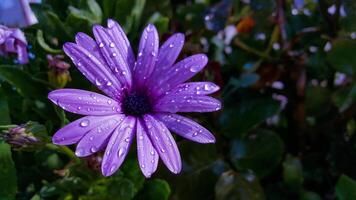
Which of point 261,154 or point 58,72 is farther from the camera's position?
point 261,154

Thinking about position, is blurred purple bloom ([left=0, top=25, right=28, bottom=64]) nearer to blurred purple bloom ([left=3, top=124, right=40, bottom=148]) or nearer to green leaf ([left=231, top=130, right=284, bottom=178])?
blurred purple bloom ([left=3, top=124, right=40, bottom=148])

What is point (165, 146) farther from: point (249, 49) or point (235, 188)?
point (249, 49)

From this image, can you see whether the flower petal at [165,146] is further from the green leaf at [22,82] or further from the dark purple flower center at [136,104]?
the green leaf at [22,82]

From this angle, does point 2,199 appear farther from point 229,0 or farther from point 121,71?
point 229,0

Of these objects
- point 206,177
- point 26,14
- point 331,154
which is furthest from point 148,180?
point 26,14

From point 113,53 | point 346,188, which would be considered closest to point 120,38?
point 113,53

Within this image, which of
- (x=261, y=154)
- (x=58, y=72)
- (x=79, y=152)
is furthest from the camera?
(x=261, y=154)
